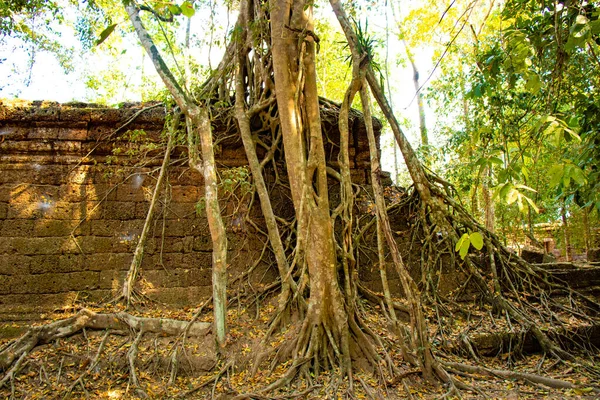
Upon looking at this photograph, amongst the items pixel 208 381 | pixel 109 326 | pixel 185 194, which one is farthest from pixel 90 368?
pixel 185 194

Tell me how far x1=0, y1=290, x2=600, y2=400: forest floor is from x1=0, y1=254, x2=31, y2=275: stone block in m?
0.56

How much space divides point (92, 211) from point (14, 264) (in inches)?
33.8

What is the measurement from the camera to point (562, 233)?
9.20 m

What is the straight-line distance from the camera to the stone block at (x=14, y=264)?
Answer: 4570mm

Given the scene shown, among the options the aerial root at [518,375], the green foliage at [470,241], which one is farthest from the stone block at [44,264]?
the green foliage at [470,241]

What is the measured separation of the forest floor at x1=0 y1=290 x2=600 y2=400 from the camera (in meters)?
3.44

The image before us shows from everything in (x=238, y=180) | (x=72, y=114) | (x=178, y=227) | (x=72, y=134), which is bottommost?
(x=178, y=227)

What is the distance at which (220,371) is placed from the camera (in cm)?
377

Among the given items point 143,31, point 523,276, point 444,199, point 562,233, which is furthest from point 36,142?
point 562,233

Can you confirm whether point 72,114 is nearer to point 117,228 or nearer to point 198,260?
point 117,228

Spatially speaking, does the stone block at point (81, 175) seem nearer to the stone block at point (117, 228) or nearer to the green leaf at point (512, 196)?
the stone block at point (117, 228)

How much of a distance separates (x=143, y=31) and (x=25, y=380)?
2951 mm

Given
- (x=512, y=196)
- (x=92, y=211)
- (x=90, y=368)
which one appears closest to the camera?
(x=512, y=196)

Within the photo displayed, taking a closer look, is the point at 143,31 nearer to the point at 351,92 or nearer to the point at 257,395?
the point at 351,92
